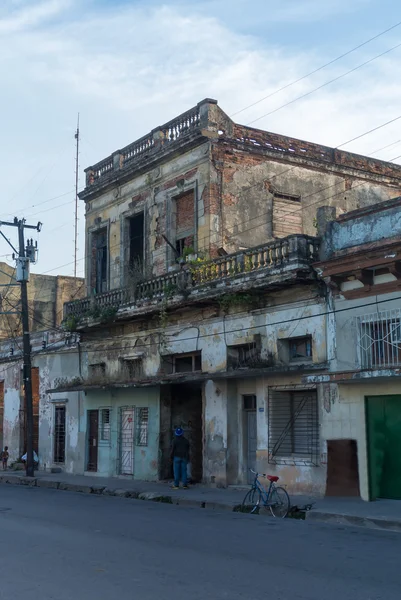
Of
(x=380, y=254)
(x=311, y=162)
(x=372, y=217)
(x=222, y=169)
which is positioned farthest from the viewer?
(x=311, y=162)

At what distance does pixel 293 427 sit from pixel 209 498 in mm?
2827

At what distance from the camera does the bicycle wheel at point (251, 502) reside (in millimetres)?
15391

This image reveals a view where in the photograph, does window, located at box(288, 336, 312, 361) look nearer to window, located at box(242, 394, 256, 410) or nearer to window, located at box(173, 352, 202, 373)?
window, located at box(242, 394, 256, 410)

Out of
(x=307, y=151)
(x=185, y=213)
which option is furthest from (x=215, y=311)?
(x=307, y=151)

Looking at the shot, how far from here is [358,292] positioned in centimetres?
1691

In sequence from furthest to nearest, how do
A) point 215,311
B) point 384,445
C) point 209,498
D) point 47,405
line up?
point 47,405 < point 215,311 < point 209,498 < point 384,445

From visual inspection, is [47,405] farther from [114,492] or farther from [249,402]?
[249,402]

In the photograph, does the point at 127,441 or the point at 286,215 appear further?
the point at 127,441

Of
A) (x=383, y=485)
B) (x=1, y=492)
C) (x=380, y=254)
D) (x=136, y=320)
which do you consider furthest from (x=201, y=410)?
(x=380, y=254)

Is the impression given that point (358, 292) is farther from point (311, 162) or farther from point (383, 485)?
point (311, 162)

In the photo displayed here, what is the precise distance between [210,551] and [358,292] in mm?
8448

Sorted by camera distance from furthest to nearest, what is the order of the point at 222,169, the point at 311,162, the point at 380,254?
the point at 311,162, the point at 222,169, the point at 380,254

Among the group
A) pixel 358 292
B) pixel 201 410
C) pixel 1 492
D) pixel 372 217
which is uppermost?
pixel 372 217

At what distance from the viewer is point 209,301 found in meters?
21.0
